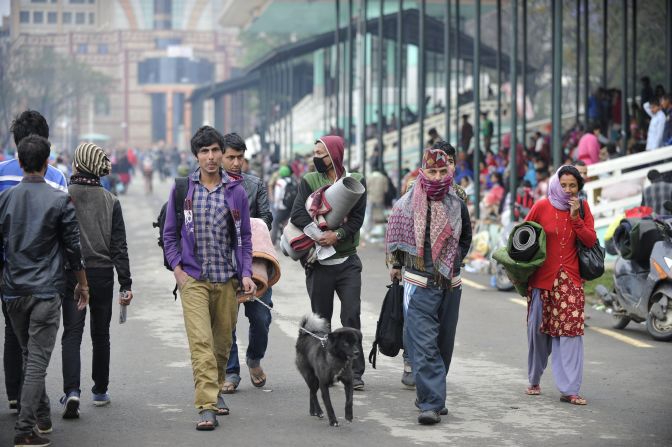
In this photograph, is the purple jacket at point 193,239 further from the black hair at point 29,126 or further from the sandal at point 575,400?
the sandal at point 575,400

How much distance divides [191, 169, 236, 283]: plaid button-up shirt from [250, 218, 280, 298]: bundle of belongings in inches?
25.1

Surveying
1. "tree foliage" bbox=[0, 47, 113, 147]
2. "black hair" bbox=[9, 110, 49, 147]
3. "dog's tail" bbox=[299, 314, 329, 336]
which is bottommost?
"dog's tail" bbox=[299, 314, 329, 336]

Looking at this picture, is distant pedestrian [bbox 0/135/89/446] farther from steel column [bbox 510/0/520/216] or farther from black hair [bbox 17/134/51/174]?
steel column [bbox 510/0/520/216]

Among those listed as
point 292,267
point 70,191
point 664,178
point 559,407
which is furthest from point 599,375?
point 292,267

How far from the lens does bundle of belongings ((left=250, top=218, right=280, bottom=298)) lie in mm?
8859

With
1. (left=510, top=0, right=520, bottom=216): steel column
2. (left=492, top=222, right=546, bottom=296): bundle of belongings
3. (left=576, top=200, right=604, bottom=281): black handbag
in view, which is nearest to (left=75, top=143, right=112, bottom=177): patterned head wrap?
(left=492, top=222, right=546, bottom=296): bundle of belongings

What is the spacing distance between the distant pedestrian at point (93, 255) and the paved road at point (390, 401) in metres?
0.33

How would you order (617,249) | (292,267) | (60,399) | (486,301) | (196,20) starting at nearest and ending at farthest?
(60,399) → (617,249) → (486,301) → (292,267) → (196,20)

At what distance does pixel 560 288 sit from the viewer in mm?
9359

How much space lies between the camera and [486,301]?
51.3ft

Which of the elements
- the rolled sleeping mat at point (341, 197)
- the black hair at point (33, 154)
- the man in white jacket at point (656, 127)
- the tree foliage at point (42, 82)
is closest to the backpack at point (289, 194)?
the man in white jacket at point (656, 127)

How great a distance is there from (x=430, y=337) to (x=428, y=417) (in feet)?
1.63

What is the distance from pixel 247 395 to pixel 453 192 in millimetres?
1962

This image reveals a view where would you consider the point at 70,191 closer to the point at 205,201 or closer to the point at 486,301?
the point at 205,201
